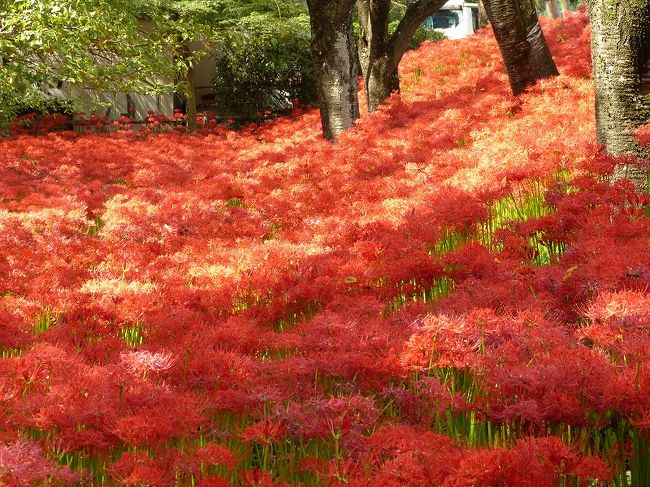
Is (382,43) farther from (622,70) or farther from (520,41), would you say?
(622,70)

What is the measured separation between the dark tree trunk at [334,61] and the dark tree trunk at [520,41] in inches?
89.7

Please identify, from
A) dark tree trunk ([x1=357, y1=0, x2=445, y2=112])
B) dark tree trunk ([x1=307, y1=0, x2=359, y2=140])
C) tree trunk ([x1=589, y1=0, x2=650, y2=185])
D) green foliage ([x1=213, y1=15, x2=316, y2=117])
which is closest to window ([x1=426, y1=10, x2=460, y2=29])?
green foliage ([x1=213, y1=15, x2=316, y2=117])

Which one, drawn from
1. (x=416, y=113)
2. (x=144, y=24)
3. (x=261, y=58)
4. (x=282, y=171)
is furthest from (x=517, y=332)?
(x=144, y=24)

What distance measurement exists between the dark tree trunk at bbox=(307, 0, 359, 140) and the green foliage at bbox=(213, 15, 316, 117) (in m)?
8.56

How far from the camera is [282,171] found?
34.7 feet

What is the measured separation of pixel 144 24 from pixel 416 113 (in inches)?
495

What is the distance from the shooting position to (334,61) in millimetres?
11773

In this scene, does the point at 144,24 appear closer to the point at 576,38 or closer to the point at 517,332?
the point at 576,38

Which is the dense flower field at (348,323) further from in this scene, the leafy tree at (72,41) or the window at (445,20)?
the window at (445,20)

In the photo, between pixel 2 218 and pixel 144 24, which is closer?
pixel 2 218

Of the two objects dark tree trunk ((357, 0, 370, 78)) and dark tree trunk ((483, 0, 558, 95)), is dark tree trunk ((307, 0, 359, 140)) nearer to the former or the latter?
dark tree trunk ((357, 0, 370, 78))

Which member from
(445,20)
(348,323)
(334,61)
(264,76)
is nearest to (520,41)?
(334,61)

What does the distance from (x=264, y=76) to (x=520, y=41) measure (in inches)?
460

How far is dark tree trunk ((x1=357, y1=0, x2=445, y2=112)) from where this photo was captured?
13.4m
